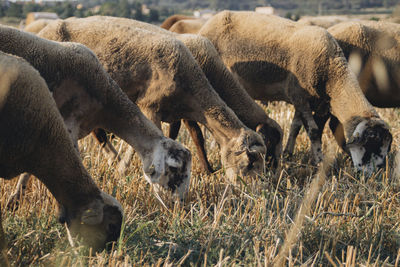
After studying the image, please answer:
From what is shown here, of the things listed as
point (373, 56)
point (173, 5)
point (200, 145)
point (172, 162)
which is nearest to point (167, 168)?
point (172, 162)

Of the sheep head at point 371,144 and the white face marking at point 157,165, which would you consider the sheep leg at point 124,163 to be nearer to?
the white face marking at point 157,165

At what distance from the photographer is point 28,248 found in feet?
11.1

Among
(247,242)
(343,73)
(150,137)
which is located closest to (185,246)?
(247,242)

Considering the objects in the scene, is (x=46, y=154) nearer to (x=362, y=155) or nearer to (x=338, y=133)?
(x=362, y=155)

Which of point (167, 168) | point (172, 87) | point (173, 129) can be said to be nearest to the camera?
point (167, 168)

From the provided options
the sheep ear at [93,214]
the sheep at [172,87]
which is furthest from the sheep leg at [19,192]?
the sheep at [172,87]

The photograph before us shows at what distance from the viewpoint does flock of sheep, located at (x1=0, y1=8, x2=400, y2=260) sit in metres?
3.13

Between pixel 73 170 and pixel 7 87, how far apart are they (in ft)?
2.28

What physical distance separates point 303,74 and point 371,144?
136 cm

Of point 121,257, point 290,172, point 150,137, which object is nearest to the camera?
point 121,257

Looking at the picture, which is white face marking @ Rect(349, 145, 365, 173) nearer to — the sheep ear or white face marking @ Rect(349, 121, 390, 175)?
white face marking @ Rect(349, 121, 390, 175)

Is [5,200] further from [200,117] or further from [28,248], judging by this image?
[200,117]

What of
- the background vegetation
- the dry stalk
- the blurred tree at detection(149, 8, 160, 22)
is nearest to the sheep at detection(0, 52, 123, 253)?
the dry stalk

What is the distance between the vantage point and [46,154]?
3.11m
